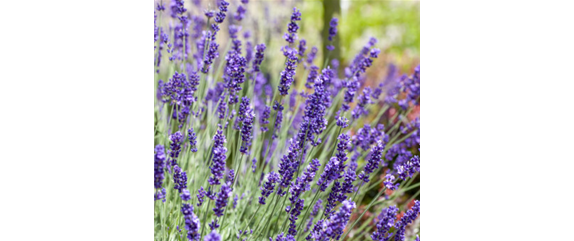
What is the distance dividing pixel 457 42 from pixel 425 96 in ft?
0.91

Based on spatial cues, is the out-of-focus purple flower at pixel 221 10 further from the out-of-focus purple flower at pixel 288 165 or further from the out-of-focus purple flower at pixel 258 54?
the out-of-focus purple flower at pixel 288 165

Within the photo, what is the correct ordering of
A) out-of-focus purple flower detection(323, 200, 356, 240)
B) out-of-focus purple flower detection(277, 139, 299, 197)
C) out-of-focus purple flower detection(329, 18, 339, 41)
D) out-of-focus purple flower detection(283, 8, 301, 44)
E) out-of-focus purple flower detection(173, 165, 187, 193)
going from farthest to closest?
out-of-focus purple flower detection(329, 18, 339, 41) → out-of-focus purple flower detection(283, 8, 301, 44) → out-of-focus purple flower detection(277, 139, 299, 197) → out-of-focus purple flower detection(173, 165, 187, 193) → out-of-focus purple flower detection(323, 200, 356, 240)

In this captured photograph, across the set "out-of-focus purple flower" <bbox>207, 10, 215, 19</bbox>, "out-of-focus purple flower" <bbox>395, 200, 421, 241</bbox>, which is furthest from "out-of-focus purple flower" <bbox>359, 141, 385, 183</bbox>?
"out-of-focus purple flower" <bbox>207, 10, 215, 19</bbox>

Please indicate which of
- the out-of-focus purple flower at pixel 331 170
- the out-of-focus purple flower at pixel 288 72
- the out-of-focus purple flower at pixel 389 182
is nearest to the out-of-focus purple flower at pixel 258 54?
the out-of-focus purple flower at pixel 288 72

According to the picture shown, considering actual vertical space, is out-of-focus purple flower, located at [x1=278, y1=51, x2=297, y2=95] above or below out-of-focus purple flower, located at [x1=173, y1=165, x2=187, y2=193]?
above

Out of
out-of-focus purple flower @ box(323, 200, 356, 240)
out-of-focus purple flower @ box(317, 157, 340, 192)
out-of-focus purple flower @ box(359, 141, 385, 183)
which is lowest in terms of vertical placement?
out-of-focus purple flower @ box(323, 200, 356, 240)

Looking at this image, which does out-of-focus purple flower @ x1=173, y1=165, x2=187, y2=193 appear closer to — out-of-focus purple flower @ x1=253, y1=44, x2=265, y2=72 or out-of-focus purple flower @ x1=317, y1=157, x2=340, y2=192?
out-of-focus purple flower @ x1=317, y1=157, x2=340, y2=192

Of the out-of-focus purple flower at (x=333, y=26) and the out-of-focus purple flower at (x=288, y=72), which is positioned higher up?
the out-of-focus purple flower at (x=333, y=26)

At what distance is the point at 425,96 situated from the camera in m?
1.77

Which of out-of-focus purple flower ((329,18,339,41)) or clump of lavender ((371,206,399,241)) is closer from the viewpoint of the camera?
clump of lavender ((371,206,399,241))

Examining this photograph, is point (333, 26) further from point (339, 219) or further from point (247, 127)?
point (339, 219)

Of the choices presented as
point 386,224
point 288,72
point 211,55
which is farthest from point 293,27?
point 386,224
